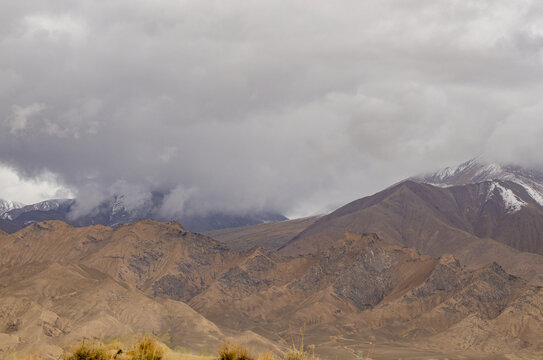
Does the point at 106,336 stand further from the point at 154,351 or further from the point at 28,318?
the point at 154,351

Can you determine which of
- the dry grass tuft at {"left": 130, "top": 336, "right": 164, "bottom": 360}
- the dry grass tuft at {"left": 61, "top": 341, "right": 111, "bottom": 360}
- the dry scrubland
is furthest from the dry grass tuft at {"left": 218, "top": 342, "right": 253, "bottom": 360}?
the dry grass tuft at {"left": 61, "top": 341, "right": 111, "bottom": 360}

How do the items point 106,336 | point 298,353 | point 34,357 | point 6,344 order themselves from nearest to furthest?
point 298,353 < point 34,357 < point 6,344 < point 106,336

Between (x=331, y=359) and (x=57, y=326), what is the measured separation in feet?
269

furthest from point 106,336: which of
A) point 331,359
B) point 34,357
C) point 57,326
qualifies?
point 34,357

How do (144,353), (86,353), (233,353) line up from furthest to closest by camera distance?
(233,353) → (86,353) → (144,353)

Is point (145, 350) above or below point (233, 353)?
above

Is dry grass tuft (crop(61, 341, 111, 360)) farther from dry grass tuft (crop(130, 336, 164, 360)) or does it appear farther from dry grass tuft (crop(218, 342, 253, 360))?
dry grass tuft (crop(218, 342, 253, 360))

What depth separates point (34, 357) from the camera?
26406 millimetres

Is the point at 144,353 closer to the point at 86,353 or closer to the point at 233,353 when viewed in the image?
the point at 86,353

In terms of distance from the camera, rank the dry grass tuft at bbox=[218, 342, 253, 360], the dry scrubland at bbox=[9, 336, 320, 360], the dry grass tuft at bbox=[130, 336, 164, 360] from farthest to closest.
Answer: the dry grass tuft at bbox=[218, 342, 253, 360], the dry grass tuft at bbox=[130, 336, 164, 360], the dry scrubland at bbox=[9, 336, 320, 360]

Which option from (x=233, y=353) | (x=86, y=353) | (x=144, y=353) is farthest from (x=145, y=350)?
(x=233, y=353)

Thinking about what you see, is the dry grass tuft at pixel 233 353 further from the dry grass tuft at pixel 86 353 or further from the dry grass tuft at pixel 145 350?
the dry grass tuft at pixel 86 353

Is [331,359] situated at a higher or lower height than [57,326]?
lower

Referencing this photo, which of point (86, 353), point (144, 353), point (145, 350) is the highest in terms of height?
point (86, 353)
